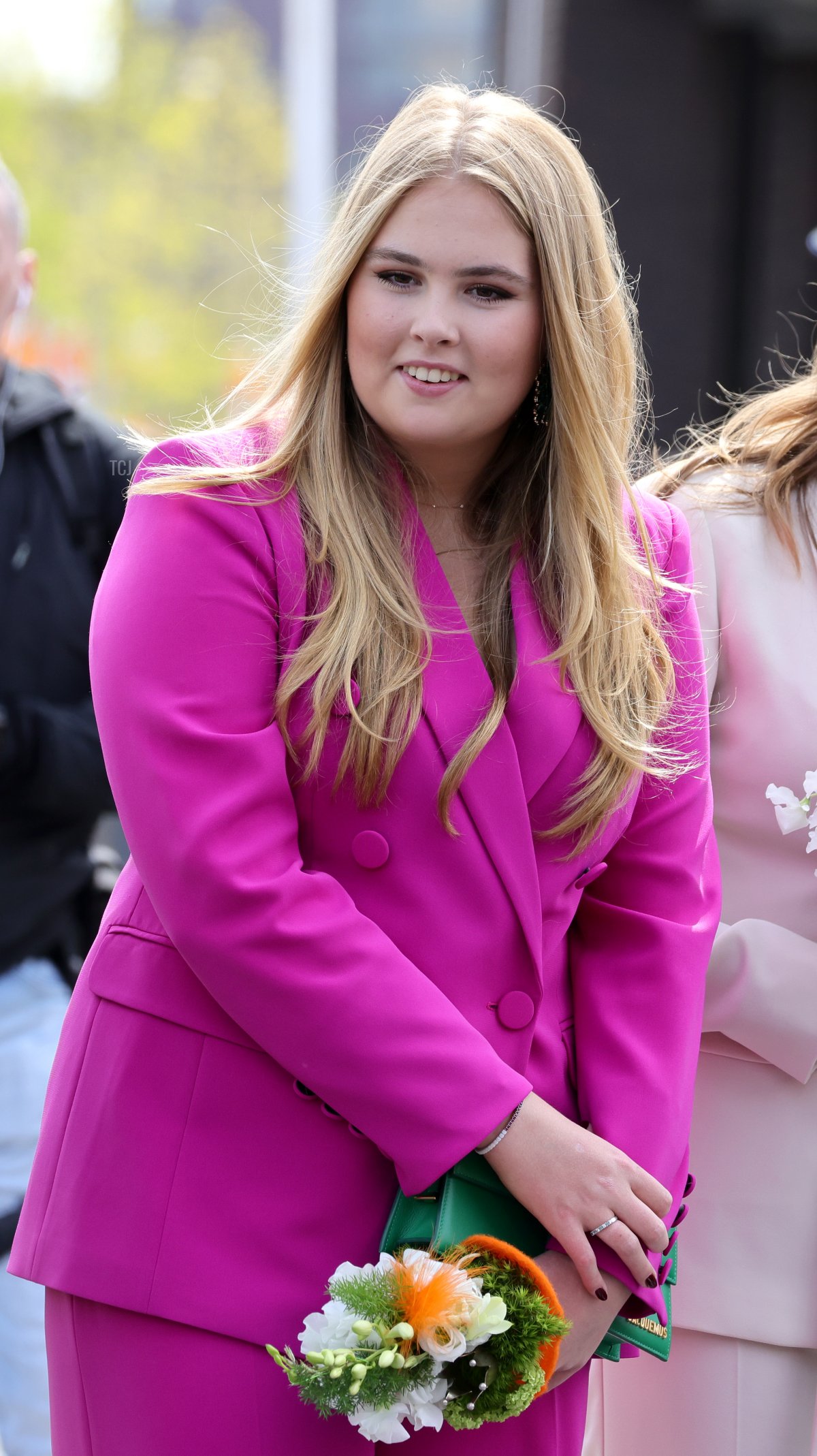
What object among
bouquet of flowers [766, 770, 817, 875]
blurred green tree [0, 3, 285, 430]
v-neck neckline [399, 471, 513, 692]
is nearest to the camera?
v-neck neckline [399, 471, 513, 692]

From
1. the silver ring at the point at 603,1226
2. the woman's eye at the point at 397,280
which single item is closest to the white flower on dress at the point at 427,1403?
the silver ring at the point at 603,1226

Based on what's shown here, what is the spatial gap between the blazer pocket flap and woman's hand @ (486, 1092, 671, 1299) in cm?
31

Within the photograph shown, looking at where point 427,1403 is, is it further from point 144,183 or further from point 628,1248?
point 144,183

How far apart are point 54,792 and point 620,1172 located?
1.77m

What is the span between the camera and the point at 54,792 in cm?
328

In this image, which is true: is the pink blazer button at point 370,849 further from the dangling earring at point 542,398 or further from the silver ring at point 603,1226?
the dangling earring at point 542,398

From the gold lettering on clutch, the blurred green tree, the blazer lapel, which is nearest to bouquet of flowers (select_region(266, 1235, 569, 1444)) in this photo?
the gold lettering on clutch

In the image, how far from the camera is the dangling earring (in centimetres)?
204

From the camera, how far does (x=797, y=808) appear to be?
2.21 metres

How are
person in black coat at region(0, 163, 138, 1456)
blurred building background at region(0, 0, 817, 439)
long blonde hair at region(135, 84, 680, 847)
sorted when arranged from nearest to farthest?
long blonde hair at region(135, 84, 680, 847) < person in black coat at region(0, 163, 138, 1456) < blurred building background at region(0, 0, 817, 439)

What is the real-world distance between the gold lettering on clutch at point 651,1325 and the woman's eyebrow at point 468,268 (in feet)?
4.05

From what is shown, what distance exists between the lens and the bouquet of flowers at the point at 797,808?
2.21m

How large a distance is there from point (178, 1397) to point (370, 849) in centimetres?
63

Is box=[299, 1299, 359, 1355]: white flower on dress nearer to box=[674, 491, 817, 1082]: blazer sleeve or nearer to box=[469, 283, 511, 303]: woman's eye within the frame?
box=[674, 491, 817, 1082]: blazer sleeve
